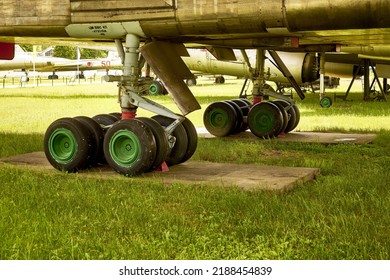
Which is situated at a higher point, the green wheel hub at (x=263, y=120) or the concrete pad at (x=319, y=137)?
the green wheel hub at (x=263, y=120)

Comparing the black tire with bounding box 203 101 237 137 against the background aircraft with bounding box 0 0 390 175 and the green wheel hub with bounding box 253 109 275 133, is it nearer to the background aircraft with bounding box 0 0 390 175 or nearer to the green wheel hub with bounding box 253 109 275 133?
the green wheel hub with bounding box 253 109 275 133

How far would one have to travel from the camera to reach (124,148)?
6.86m

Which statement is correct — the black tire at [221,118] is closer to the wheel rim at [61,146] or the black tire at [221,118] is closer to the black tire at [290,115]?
the black tire at [290,115]

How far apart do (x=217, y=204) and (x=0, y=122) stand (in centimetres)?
1029

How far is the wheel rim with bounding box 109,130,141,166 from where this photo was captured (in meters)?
6.65

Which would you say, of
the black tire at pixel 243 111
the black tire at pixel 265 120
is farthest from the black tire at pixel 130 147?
the black tire at pixel 243 111

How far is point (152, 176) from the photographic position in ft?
22.3

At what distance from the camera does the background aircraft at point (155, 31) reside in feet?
20.1

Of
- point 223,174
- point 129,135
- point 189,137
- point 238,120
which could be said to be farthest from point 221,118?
point 129,135

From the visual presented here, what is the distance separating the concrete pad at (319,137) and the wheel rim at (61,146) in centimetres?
484

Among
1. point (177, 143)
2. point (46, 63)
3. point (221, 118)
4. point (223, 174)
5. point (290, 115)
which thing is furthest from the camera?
point (46, 63)

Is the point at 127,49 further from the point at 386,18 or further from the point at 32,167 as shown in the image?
the point at 386,18

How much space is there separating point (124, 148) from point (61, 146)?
909 mm

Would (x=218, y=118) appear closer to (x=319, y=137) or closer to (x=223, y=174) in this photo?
(x=319, y=137)
